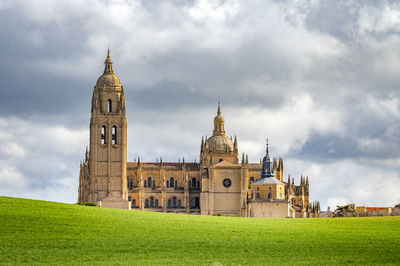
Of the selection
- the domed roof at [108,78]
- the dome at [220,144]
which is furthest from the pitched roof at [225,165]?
the domed roof at [108,78]

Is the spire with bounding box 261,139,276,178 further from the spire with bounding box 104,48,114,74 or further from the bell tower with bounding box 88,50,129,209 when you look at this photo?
the spire with bounding box 104,48,114,74

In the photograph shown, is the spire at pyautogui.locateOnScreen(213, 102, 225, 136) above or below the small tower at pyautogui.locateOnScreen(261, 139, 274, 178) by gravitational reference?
above

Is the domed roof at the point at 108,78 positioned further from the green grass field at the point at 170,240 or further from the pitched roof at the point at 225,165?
the green grass field at the point at 170,240

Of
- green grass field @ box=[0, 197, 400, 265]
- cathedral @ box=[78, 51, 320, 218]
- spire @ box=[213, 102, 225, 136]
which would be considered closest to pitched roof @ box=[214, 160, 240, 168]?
cathedral @ box=[78, 51, 320, 218]

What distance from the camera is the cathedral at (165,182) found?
114000 millimetres

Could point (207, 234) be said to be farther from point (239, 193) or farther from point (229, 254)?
point (239, 193)

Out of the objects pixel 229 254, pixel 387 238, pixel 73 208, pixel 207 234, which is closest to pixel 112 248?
pixel 229 254

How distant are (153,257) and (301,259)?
23.4ft

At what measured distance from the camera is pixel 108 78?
121m

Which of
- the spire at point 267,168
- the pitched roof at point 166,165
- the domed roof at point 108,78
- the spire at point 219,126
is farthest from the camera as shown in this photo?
the spire at point 219,126

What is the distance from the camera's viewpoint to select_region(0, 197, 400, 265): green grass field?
36.7 m

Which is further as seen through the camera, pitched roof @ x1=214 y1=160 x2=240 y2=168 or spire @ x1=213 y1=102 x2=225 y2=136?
spire @ x1=213 y1=102 x2=225 y2=136

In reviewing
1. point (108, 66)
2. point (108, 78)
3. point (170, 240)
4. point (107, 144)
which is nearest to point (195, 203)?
point (107, 144)

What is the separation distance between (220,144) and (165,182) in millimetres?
13740
